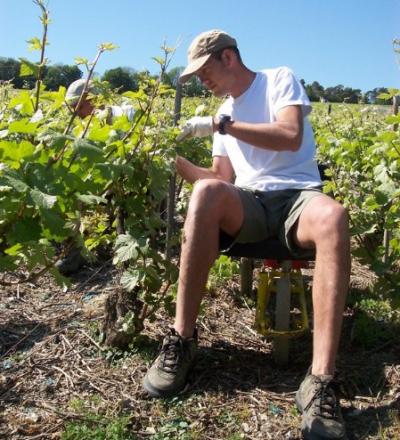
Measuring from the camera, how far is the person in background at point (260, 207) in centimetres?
200

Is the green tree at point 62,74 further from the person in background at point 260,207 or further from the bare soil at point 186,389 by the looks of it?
the bare soil at point 186,389

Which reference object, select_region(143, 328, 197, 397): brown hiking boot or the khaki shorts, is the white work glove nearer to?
the khaki shorts

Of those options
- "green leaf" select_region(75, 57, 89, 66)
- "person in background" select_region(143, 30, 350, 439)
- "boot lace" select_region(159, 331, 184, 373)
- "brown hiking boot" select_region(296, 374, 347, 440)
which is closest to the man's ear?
"person in background" select_region(143, 30, 350, 439)

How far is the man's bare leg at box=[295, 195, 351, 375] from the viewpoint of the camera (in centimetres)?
198

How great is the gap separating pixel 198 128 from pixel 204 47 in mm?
368

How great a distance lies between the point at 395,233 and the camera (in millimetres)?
2447

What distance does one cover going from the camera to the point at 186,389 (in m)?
2.21

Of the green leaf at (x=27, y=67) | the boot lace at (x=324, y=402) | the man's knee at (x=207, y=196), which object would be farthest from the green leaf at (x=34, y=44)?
the boot lace at (x=324, y=402)

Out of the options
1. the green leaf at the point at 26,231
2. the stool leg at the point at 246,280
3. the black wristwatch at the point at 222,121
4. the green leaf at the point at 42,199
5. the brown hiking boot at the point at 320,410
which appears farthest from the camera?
the stool leg at the point at 246,280

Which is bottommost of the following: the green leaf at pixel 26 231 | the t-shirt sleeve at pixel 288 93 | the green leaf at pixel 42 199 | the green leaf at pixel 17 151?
the green leaf at pixel 26 231

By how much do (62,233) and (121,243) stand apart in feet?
1.94

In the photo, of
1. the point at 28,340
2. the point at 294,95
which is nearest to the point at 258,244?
the point at 294,95

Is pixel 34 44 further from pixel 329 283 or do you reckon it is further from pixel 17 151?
pixel 329 283

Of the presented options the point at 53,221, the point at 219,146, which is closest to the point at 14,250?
the point at 53,221
